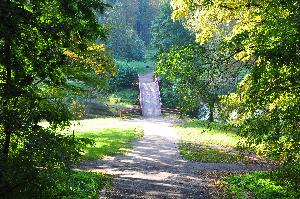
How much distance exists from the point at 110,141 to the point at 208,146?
609cm

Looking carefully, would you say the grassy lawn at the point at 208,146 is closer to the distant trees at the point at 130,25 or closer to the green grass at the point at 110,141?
the green grass at the point at 110,141

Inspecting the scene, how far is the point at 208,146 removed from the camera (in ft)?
73.6

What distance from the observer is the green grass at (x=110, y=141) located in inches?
721

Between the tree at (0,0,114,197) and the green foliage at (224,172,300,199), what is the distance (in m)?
6.18

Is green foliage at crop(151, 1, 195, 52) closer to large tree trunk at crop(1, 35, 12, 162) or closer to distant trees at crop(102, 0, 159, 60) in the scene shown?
distant trees at crop(102, 0, 159, 60)

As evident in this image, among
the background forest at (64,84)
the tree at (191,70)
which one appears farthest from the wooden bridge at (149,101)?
the background forest at (64,84)

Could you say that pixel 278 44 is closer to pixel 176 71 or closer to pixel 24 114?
pixel 176 71

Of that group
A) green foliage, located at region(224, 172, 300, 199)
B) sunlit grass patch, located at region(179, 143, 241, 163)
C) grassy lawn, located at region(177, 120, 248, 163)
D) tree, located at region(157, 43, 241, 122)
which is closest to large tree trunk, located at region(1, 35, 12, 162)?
tree, located at region(157, 43, 241, 122)

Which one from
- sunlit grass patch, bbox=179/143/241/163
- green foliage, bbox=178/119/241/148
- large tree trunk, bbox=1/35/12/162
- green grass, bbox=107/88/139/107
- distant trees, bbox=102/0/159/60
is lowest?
sunlit grass patch, bbox=179/143/241/163

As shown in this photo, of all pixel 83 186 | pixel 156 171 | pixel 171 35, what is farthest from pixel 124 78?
pixel 83 186

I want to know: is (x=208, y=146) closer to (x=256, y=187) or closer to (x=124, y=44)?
(x=256, y=187)

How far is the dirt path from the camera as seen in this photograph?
1175 cm

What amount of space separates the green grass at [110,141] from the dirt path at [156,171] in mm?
693

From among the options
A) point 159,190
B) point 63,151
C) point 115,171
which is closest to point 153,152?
point 115,171
